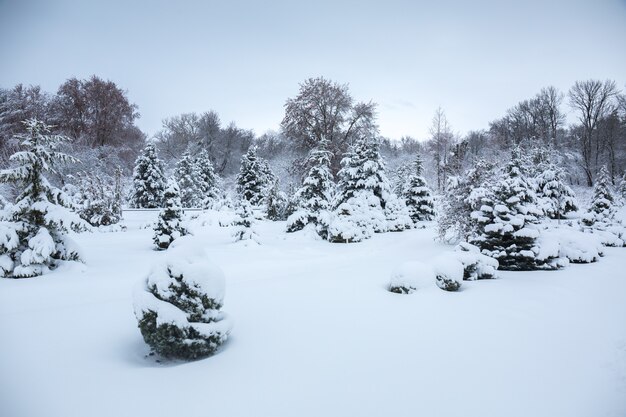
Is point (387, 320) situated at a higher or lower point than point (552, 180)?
lower

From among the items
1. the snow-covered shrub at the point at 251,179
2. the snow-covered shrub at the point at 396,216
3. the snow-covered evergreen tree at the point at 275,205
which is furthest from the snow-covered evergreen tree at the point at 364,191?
the snow-covered shrub at the point at 251,179

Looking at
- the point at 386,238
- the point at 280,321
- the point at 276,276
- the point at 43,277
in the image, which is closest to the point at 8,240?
the point at 43,277

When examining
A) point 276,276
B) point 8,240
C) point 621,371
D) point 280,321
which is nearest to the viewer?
point 621,371

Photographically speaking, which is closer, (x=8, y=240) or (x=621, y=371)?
(x=621, y=371)

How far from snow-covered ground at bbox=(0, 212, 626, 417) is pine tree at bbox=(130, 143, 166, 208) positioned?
20.1 m

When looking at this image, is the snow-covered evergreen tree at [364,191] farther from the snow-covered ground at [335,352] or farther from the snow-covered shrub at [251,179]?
the snow-covered shrub at [251,179]

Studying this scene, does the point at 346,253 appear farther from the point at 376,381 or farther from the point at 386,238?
the point at 376,381

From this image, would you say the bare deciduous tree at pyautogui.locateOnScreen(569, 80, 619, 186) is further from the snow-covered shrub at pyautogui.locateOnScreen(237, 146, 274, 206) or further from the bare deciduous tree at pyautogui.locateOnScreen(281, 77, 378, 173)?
the snow-covered shrub at pyautogui.locateOnScreen(237, 146, 274, 206)

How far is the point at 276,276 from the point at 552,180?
21409mm

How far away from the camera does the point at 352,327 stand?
4883 millimetres

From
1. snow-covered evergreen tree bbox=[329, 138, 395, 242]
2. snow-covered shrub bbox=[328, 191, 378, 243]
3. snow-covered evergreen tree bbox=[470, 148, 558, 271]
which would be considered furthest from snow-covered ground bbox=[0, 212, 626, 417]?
snow-covered evergreen tree bbox=[329, 138, 395, 242]

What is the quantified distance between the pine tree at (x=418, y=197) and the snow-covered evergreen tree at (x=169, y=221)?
16.0 m

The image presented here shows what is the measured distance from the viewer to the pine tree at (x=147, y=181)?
2572 cm

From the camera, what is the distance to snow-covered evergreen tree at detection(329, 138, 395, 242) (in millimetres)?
15695
